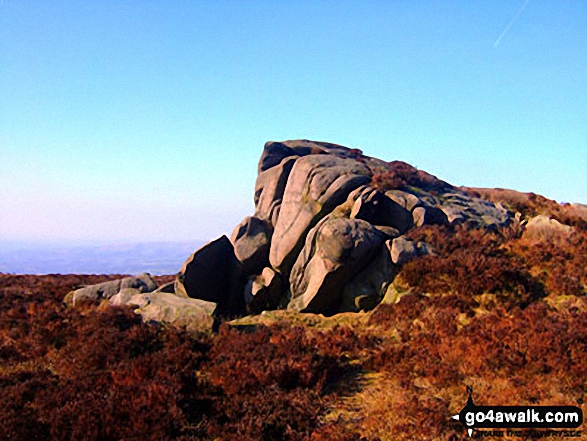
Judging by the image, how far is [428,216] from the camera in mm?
24438

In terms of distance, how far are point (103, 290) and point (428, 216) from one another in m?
21.6

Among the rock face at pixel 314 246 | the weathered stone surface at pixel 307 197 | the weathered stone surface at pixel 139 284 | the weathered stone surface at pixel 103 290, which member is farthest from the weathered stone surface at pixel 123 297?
the weathered stone surface at pixel 307 197

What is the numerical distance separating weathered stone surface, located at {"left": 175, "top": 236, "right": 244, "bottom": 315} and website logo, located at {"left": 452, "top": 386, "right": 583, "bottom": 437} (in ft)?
52.4

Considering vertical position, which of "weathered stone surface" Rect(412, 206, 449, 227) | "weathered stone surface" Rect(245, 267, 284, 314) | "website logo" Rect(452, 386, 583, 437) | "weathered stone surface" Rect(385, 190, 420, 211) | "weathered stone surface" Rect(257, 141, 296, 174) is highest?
"weathered stone surface" Rect(257, 141, 296, 174)

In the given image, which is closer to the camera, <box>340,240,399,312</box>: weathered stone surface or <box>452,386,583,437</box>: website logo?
<box>452,386,583,437</box>: website logo

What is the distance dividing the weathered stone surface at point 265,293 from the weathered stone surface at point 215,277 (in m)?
1.01

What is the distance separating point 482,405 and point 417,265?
10.5 m

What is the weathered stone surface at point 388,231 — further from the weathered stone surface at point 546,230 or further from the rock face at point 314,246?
the weathered stone surface at point 546,230

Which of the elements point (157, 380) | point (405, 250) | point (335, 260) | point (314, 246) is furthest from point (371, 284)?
point (157, 380)

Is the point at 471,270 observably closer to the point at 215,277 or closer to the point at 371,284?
the point at 371,284

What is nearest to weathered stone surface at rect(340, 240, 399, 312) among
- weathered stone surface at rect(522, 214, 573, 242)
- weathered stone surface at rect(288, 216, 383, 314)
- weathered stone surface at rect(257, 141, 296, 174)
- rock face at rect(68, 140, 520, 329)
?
rock face at rect(68, 140, 520, 329)

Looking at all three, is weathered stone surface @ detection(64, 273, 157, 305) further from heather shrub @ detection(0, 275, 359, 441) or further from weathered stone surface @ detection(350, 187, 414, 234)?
weathered stone surface @ detection(350, 187, 414, 234)

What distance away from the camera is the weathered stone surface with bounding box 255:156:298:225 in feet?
94.3

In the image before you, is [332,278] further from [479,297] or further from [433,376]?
[433,376]
